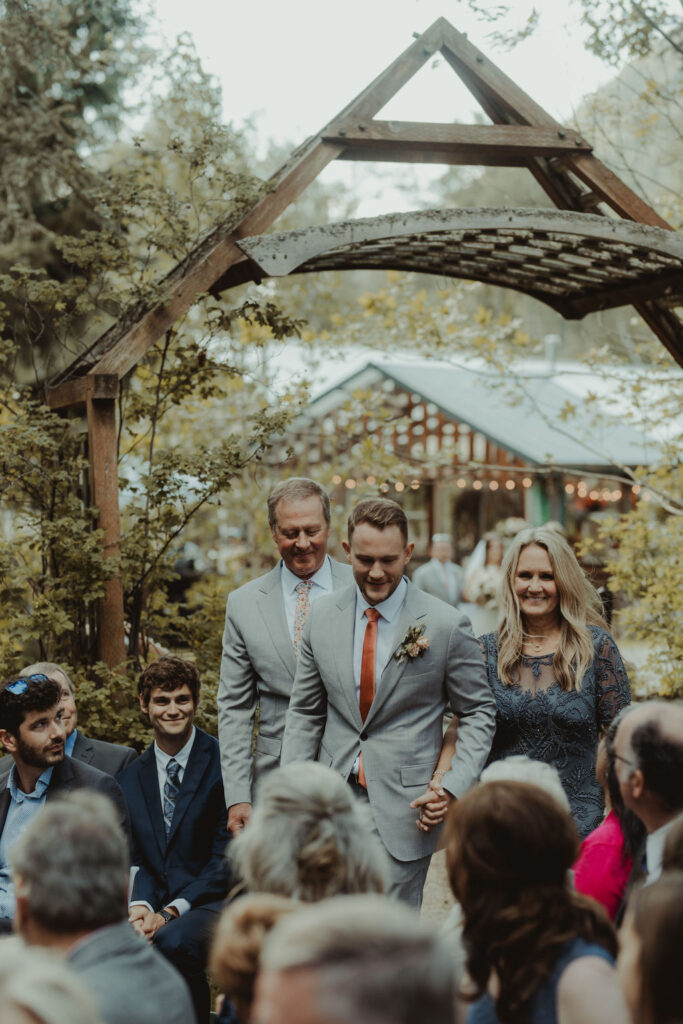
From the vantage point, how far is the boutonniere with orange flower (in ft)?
11.7

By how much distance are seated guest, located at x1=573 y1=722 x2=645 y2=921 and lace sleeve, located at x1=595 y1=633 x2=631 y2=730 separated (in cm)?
103

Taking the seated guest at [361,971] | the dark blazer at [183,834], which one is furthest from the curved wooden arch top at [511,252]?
the seated guest at [361,971]

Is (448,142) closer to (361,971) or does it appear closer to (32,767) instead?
(32,767)

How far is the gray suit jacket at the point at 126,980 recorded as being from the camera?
1987 millimetres

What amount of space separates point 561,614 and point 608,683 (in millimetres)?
312

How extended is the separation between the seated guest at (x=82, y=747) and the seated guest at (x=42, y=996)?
279 cm

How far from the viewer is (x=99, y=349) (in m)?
5.76

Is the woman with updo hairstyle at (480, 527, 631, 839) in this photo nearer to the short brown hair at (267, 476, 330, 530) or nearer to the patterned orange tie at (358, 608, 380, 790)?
the patterned orange tie at (358, 608, 380, 790)

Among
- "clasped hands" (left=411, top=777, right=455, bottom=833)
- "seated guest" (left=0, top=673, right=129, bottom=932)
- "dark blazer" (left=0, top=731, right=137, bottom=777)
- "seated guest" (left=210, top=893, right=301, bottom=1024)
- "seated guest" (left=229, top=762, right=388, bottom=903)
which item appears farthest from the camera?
"dark blazer" (left=0, top=731, right=137, bottom=777)

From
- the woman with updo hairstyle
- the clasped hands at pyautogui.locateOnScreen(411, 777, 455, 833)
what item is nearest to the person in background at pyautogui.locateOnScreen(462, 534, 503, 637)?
the woman with updo hairstyle

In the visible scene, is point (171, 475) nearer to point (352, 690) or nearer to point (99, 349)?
point (99, 349)

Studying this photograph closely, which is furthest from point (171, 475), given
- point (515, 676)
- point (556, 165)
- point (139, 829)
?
point (556, 165)

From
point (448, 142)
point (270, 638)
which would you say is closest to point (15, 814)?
point (270, 638)

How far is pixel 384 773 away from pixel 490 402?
52.2 ft
